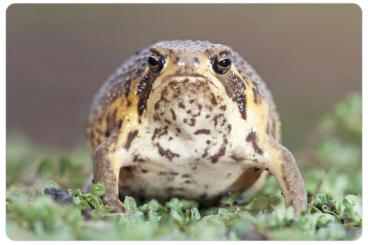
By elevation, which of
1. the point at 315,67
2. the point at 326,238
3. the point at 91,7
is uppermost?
the point at 91,7

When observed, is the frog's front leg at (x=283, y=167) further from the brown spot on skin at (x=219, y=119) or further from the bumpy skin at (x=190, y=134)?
the brown spot on skin at (x=219, y=119)

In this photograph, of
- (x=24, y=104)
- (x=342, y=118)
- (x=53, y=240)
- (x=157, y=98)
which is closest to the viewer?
(x=53, y=240)

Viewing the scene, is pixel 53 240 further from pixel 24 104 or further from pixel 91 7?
pixel 91 7

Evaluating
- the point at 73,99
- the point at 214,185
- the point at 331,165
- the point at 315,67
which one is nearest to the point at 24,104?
the point at 73,99

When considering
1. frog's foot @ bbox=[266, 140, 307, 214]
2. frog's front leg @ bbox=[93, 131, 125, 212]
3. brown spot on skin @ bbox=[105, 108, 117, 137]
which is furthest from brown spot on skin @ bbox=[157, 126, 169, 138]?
frog's foot @ bbox=[266, 140, 307, 214]

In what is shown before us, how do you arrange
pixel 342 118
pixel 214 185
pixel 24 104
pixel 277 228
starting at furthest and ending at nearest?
pixel 24 104 < pixel 342 118 < pixel 214 185 < pixel 277 228

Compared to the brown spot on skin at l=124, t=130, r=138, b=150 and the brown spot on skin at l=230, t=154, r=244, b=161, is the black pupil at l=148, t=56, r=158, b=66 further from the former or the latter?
the brown spot on skin at l=230, t=154, r=244, b=161
